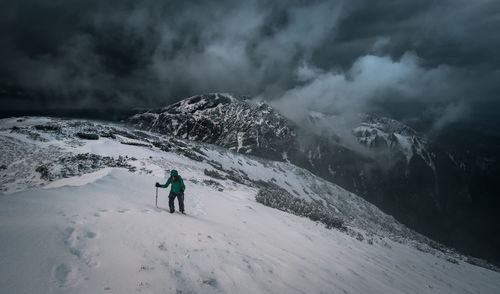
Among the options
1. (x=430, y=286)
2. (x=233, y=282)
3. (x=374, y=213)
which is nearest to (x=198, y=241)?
(x=233, y=282)

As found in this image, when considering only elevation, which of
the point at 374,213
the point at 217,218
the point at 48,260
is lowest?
the point at 374,213

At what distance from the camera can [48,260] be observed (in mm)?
5031

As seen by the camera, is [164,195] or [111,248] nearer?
[111,248]

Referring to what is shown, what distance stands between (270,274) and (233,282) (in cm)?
129

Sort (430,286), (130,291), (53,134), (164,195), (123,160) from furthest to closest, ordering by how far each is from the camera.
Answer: (53,134)
(123,160)
(164,195)
(430,286)
(130,291)

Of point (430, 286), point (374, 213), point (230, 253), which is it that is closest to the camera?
point (230, 253)

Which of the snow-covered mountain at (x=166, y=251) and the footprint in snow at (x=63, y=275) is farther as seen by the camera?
the snow-covered mountain at (x=166, y=251)

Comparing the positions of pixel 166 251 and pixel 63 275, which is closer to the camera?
pixel 63 275

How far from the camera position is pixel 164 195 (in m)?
14.8

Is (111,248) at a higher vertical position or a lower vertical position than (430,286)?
higher

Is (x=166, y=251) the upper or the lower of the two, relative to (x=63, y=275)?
lower

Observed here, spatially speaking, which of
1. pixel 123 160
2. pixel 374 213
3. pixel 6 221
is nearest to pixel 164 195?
pixel 6 221

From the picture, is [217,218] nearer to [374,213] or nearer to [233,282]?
[233,282]

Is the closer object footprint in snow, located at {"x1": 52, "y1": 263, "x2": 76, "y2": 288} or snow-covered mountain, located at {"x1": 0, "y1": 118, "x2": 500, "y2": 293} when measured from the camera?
footprint in snow, located at {"x1": 52, "y1": 263, "x2": 76, "y2": 288}
